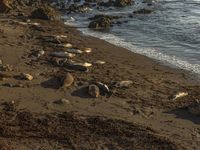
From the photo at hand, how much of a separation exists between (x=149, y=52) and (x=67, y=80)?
500 cm

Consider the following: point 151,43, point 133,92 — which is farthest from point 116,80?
point 151,43

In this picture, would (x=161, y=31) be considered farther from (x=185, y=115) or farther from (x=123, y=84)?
(x=185, y=115)

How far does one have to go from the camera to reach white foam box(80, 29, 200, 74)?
538 inches

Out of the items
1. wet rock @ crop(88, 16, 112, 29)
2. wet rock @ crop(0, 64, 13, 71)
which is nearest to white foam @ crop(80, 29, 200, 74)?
wet rock @ crop(88, 16, 112, 29)

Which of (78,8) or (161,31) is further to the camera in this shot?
(78,8)

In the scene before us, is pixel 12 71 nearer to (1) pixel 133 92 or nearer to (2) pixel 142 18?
(1) pixel 133 92

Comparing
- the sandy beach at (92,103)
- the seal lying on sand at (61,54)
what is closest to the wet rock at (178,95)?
the sandy beach at (92,103)

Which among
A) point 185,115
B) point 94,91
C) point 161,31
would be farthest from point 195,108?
point 161,31

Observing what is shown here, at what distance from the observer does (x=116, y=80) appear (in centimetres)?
1159

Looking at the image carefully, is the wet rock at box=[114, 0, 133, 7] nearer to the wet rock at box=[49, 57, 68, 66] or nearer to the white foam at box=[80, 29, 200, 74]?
the white foam at box=[80, 29, 200, 74]

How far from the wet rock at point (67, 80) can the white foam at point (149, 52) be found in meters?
3.93

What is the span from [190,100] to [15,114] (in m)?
3.93

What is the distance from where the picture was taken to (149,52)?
50.1 feet

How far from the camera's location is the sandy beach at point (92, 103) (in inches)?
330
